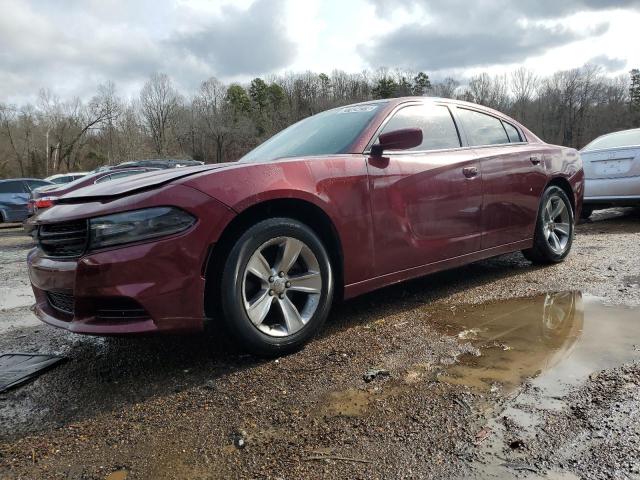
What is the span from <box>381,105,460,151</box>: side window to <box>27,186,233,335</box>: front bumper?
171 cm

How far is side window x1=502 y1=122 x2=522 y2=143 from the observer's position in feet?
15.0

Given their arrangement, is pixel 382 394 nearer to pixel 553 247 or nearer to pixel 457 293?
pixel 457 293

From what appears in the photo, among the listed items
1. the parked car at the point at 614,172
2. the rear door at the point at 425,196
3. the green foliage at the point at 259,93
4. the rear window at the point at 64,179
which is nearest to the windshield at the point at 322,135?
the rear door at the point at 425,196

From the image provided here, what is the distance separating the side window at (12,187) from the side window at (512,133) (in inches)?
649

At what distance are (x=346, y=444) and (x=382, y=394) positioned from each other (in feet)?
1.49

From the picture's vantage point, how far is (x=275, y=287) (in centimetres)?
281

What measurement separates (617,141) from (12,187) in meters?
17.1

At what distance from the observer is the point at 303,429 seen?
207 cm

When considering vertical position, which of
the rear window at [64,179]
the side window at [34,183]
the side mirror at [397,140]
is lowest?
the side mirror at [397,140]

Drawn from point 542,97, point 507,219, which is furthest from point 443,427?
point 542,97

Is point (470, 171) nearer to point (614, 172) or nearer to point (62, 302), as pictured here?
point (62, 302)

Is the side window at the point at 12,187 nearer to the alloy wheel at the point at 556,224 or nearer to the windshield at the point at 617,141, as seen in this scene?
the windshield at the point at 617,141

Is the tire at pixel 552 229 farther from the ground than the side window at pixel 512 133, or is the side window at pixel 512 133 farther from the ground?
the side window at pixel 512 133

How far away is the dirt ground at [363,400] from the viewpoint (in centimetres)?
183
